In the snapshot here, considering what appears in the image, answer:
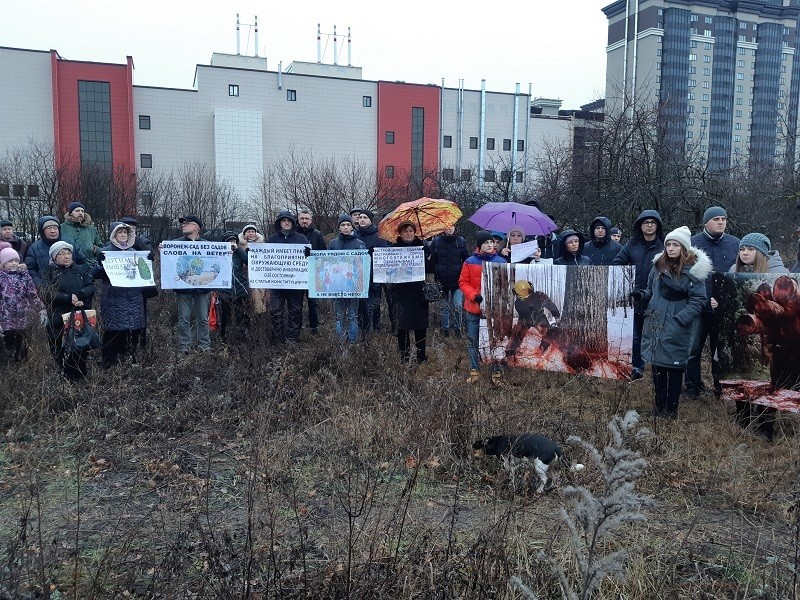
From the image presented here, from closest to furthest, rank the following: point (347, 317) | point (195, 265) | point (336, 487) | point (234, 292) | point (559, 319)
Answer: point (336, 487), point (559, 319), point (195, 265), point (347, 317), point (234, 292)

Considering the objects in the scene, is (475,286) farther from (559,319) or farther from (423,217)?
(423,217)

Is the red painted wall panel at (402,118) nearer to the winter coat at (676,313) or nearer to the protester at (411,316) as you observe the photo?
the protester at (411,316)

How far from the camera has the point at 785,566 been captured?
3346mm

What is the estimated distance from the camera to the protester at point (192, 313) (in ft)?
29.7

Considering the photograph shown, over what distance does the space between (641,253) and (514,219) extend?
255cm

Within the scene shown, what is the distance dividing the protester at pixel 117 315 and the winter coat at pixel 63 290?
1.87 ft

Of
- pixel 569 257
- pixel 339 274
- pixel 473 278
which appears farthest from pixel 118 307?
pixel 569 257

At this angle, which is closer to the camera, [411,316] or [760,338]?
[760,338]

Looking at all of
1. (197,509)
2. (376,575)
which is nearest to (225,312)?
(197,509)

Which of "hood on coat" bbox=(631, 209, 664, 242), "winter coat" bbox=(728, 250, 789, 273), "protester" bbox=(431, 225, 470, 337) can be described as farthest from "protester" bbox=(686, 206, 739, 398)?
"protester" bbox=(431, 225, 470, 337)

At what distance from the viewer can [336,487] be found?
14.7 feet

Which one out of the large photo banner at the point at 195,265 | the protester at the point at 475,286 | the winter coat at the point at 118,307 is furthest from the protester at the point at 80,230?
the protester at the point at 475,286

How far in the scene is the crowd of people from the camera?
6.11 metres

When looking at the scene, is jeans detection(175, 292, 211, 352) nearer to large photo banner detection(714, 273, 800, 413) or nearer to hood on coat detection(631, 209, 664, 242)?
hood on coat detection(631, 209, 664, 242)
